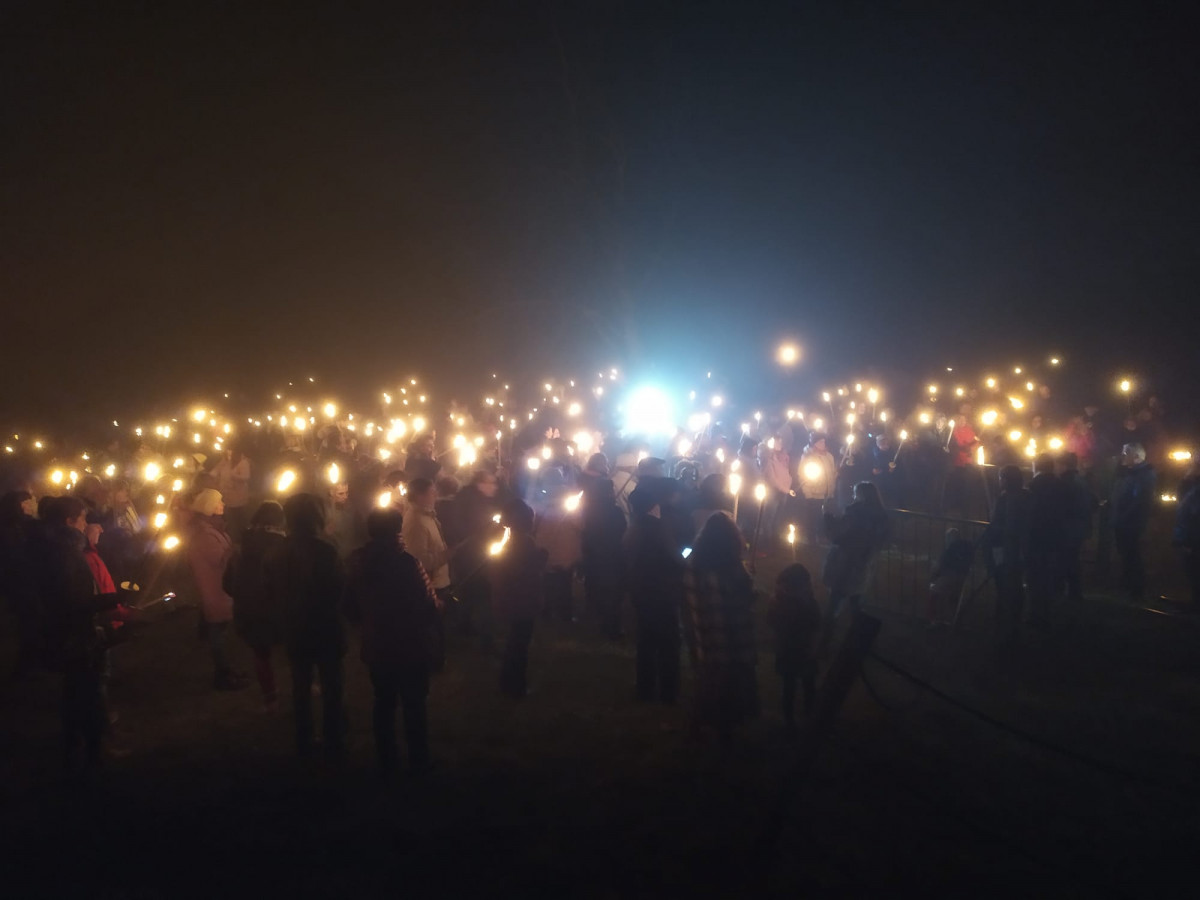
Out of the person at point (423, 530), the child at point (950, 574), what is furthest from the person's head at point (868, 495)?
the person at point (423, 530)

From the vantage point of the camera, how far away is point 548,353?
40938 mm

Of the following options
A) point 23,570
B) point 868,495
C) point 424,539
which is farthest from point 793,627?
point 23,570

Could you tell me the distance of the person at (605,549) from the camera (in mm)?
8172

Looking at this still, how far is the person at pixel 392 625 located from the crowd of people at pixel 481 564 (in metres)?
0.01

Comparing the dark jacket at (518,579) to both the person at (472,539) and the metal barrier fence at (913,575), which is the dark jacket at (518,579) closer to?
the person at (472,539)

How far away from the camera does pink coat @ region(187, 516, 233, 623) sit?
6736mm

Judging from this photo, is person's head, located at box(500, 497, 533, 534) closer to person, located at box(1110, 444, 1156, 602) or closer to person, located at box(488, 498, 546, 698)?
person, located at box(488, 498, 546, 698)

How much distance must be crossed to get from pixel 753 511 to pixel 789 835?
823cm

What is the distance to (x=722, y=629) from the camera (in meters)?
5.61

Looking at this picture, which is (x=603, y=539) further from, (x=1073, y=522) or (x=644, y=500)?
(x=1073, y=522)

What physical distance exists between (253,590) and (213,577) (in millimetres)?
1055

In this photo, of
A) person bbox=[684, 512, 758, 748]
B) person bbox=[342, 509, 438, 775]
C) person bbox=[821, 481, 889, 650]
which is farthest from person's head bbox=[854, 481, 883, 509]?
person bbox=[342, 509, 438, 775]

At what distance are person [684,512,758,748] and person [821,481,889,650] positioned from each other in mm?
2137

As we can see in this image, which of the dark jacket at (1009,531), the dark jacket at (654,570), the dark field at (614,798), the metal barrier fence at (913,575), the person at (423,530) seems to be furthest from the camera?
the metal barrier fence at (913,575)
